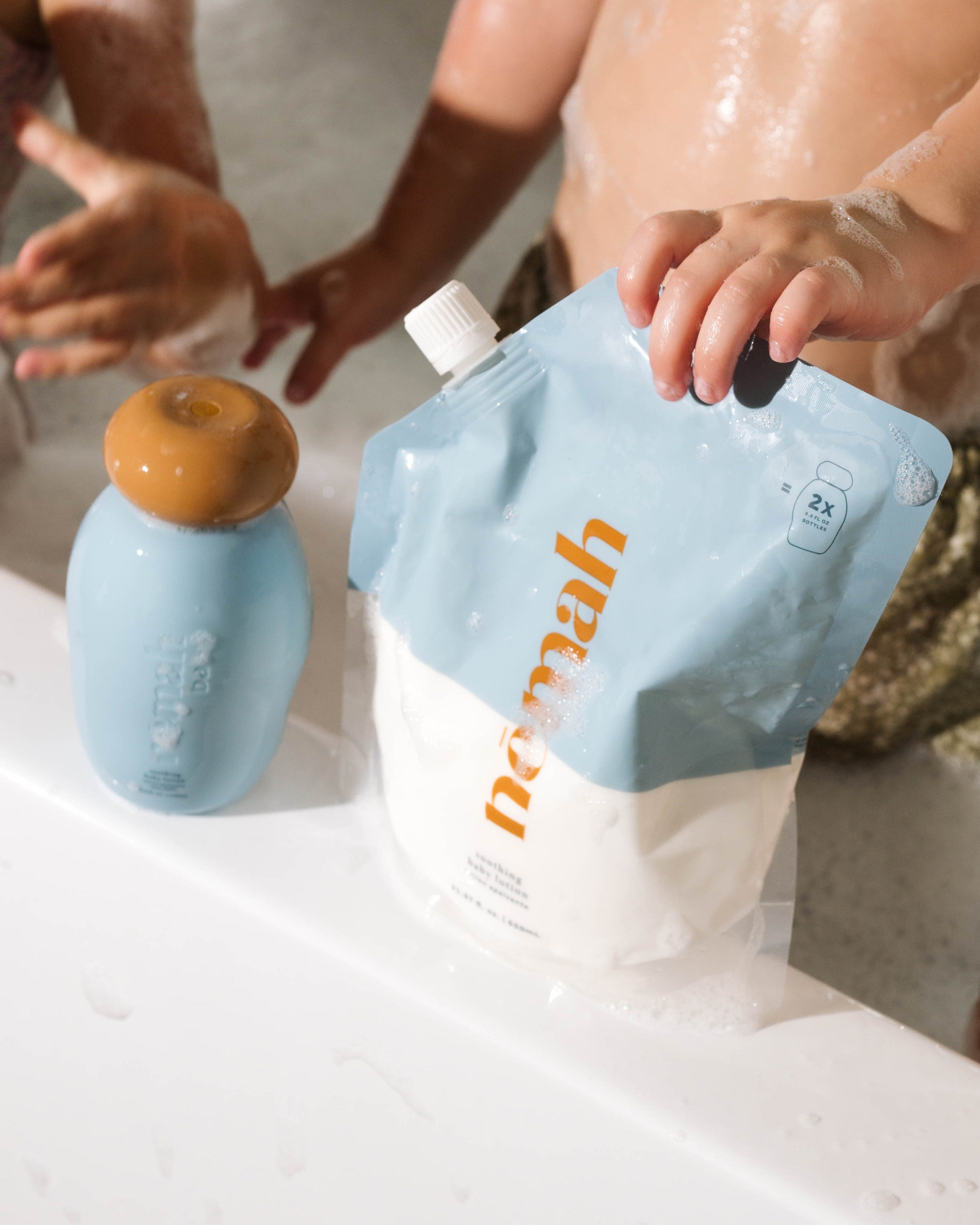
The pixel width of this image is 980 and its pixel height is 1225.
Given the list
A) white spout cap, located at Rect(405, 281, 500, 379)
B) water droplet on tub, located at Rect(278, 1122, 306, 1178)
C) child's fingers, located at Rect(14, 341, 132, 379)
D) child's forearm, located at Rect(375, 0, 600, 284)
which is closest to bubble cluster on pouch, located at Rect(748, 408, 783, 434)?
white spout cap, located at Rect(405, 281, 500, 379)

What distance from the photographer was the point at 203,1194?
1.68 feet

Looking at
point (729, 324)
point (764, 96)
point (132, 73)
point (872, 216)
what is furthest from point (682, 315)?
point (132, 73)

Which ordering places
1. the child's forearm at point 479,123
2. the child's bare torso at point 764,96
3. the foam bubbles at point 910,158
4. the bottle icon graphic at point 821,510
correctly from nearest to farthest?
1. the bottle icon graphic at point 821,510
2. the foam bubbles at point 910,158
3. the child's bare torso at point 764,96
4. the child's forearm at point 479,123

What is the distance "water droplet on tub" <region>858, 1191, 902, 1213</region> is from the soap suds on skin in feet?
1.21

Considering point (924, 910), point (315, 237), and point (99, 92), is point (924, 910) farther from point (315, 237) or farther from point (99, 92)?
point (315, 237)

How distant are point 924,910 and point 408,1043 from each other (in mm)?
645

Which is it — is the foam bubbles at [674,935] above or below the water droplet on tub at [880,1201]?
above

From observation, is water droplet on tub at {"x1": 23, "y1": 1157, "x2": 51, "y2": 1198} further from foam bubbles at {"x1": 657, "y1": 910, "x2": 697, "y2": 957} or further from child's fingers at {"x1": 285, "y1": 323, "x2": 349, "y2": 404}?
child's fingers at {"x1": 285, "y1": 323, "x2": 349, "y2": 404}

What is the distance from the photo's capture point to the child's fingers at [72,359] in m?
0.66

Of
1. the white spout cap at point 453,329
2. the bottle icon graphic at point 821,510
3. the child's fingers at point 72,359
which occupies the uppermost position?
the bottle icon graphic at point 821,510

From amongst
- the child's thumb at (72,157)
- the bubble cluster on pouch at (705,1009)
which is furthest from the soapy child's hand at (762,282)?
the child's thumb at (72,157)

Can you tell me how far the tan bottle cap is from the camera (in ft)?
1.24

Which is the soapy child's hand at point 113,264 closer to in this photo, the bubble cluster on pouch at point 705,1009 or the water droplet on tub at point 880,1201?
the bubble cluster on pouch at point 705,1009

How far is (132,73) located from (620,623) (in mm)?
771
